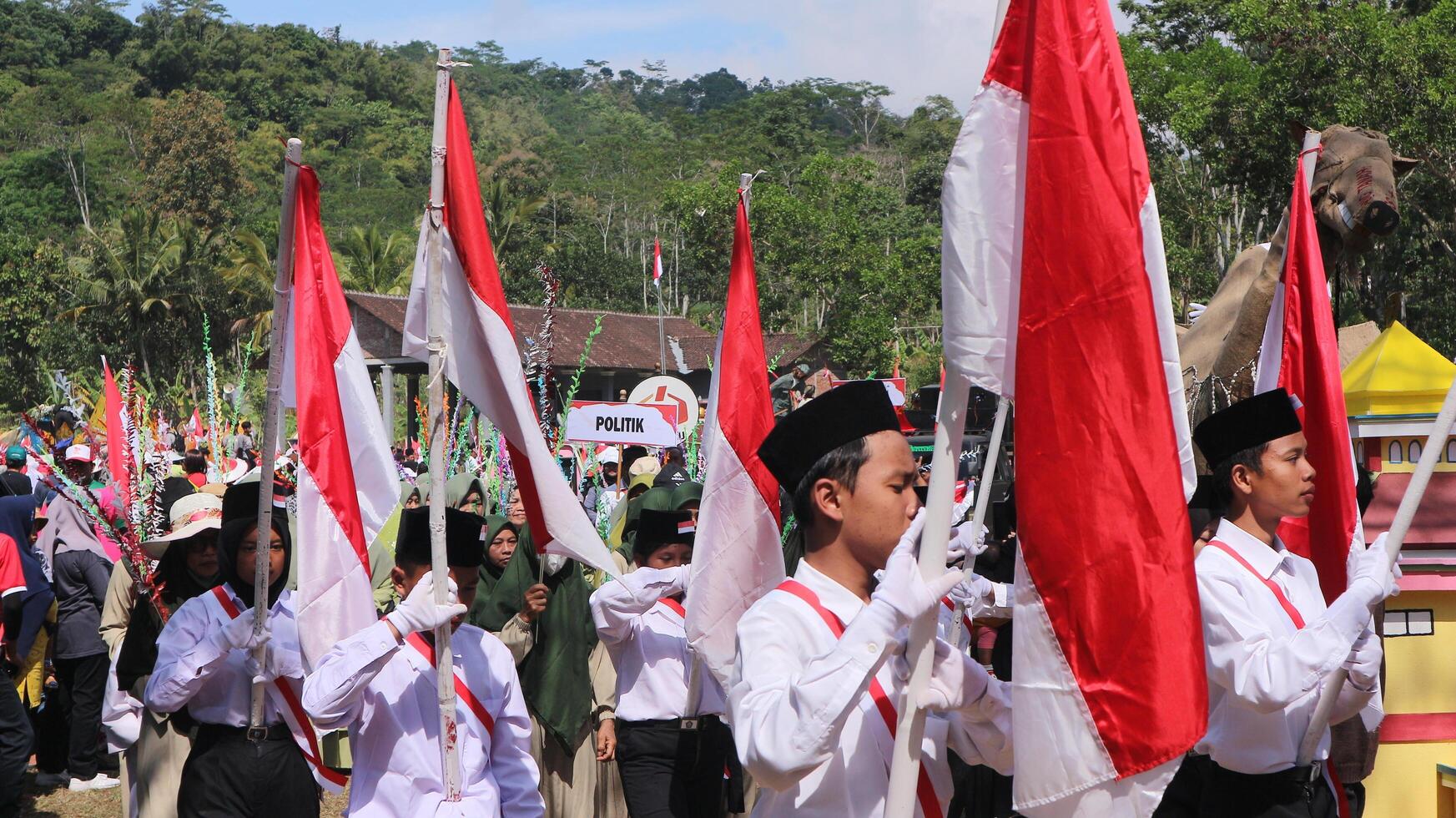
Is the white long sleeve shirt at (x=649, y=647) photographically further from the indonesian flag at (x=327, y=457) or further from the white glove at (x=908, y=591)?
the white glove at (x=908, y=591)

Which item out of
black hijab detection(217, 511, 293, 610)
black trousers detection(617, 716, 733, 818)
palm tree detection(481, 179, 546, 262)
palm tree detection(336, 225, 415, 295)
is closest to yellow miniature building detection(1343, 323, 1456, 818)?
black trousers detection(617, 716, 733, 818)

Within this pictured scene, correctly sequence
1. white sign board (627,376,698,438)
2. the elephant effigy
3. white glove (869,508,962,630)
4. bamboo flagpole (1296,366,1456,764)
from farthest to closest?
white sign board (627,376,698,438), the elephant effigy, bamboo flagpole (1296,366,1456,764), white glove (869,508,962,630)

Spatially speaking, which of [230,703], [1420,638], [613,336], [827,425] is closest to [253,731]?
[230,703]

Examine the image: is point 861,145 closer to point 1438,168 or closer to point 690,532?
point 1438,168

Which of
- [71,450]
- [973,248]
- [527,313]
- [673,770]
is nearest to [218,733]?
[673,770]

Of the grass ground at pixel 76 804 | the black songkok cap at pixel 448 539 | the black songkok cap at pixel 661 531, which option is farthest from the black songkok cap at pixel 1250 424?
the grass ground at pixel 76 804

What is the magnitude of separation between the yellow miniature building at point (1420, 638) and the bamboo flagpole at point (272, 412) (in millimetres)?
4270

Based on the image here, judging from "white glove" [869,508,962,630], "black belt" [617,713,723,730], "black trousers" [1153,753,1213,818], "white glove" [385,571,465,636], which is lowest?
"black belt" [617,713,723,730]

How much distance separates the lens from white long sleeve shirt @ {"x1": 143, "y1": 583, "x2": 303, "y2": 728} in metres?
4.97

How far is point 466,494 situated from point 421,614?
152 inches

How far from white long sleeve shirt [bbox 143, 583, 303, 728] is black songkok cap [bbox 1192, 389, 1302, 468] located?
3.19 m

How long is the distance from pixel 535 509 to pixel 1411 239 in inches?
966

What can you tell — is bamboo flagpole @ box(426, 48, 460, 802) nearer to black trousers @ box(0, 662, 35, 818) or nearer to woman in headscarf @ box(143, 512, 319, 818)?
woman in headscarf @ box(143, 512, 319, 818)

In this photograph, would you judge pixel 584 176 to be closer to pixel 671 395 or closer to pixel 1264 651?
pixel 671 395
